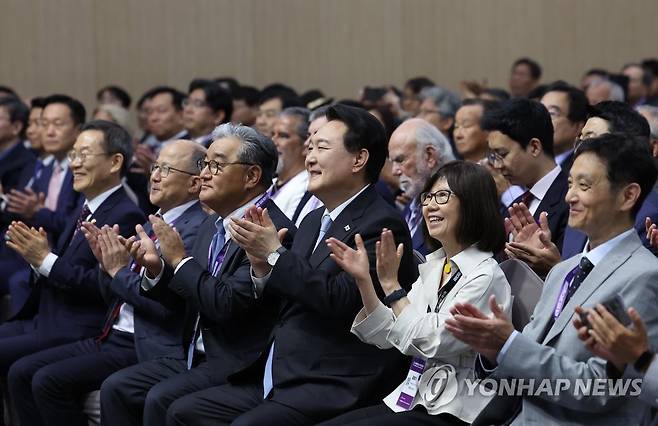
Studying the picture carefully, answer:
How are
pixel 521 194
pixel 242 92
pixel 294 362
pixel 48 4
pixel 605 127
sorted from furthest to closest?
pixel 48 4 < pixel 242 92 < pixel 521 194 < pixel 605 127 < pixel 294 362

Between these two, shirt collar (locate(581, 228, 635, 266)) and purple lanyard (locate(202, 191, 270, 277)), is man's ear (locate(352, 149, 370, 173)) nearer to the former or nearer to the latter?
purple lanyard (locate(202, 191, 270, 277))

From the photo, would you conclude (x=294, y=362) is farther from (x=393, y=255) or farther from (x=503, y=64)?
(x=503, y=64)

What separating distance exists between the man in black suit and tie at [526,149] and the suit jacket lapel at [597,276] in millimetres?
1481

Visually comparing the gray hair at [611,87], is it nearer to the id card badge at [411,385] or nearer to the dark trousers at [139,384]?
the dark trousers at [139,384]

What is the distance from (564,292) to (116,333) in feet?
8.30

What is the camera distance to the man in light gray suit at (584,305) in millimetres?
3074

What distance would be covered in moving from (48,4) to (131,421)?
7703 millimetres

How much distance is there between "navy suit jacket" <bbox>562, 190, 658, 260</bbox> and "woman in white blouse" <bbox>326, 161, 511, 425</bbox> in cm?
57

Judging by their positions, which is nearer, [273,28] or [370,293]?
[370,293]

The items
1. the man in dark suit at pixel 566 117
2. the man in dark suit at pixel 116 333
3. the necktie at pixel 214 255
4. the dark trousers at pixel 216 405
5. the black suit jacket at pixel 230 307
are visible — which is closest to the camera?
the dark trousers at pixel 216 405

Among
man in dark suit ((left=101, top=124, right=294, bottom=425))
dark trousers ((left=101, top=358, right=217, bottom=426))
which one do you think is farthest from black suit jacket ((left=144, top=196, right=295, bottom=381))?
dark trousers ((left=101, top=358, right=217, bottom=426))

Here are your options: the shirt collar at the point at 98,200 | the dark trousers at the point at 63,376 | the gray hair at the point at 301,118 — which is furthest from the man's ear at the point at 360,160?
the gray hair at the point at 301,118

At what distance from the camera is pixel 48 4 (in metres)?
11.5

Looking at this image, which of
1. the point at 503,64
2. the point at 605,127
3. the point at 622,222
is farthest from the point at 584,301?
the point at 503,64
